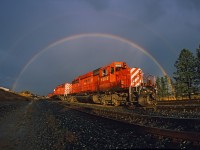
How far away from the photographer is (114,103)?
25.0m

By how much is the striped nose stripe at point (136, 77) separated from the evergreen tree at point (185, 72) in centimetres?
2626

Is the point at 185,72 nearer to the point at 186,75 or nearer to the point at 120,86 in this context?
the point at 186,75

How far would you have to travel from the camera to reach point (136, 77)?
22.5m

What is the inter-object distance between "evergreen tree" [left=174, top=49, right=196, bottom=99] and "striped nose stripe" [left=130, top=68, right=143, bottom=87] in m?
26.3

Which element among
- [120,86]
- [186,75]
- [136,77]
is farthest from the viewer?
[186,75]

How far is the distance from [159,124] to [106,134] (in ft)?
10.8

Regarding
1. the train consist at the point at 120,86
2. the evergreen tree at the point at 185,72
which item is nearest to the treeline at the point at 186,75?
the evergreen tree at the point at 185,72

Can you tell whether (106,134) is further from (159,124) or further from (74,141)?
(159,124)

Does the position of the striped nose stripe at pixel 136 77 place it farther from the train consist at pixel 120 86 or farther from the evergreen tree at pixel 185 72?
the evergreen tree at pixel 185 72

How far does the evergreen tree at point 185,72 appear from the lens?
46.7 m

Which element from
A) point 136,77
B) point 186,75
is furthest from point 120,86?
point 186,75

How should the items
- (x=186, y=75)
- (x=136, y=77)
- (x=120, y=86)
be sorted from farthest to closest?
1. (x=186, y=75)
2. (x=120, y=86)
3. (x=136, y=77)

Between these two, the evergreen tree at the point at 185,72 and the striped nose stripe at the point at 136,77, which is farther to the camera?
the evergreen tree at the point at 185,72

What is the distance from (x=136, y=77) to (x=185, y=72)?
28919 millimetres
